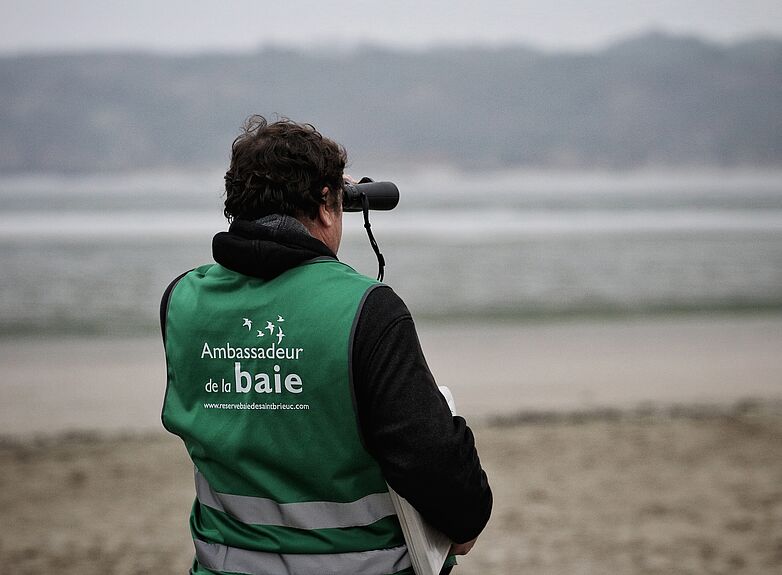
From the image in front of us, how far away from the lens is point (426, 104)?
366 ft

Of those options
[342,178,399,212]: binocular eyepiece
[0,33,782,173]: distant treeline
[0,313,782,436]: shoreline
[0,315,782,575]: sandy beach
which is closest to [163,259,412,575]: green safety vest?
[342,178,399,212]: binocular eyepiece

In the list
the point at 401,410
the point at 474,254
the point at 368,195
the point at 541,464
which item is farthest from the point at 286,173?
the point at 474,254

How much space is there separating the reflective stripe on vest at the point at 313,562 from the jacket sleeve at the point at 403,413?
0.11 metres

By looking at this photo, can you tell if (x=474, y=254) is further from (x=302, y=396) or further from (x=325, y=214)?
(x=302, y=396)

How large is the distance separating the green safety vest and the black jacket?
21 mm

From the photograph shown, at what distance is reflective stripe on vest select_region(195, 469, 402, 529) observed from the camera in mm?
1422

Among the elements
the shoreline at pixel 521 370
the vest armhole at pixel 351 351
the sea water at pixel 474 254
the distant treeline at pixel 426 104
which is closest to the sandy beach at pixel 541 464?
the shoreline at pixel 521 370

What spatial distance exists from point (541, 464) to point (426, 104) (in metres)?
108

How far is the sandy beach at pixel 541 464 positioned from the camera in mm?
3945

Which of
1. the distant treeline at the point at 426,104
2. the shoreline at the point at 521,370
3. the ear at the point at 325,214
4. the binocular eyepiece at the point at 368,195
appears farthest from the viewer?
the distant treeline at the point at 426,104

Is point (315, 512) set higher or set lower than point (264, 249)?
lower

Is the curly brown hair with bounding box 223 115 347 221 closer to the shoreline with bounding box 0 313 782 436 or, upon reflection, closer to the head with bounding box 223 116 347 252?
the head with bounding box 223 116 347 252

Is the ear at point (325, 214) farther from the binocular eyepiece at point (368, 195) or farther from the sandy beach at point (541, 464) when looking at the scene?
the sandy beach at point (541, 464)

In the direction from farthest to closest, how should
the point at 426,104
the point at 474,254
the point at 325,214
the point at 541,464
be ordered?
the point at 426,104 < the point at 474,254 < the point at 541,464 < the point at 325,214
